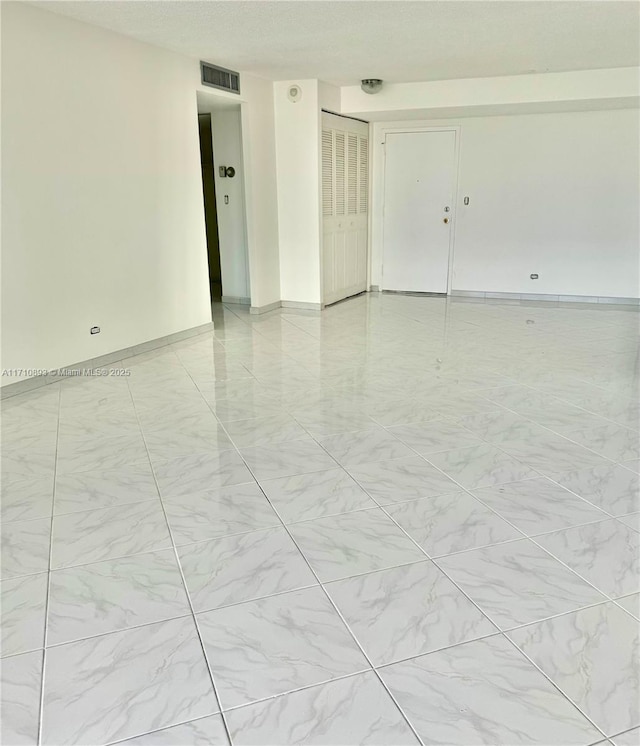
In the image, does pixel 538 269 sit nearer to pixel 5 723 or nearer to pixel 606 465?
pixel 606 465

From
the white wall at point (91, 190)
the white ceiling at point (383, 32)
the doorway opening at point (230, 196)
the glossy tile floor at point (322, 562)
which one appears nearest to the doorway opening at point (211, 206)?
the doorway opening at point (230, 196)

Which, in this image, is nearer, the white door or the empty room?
the empty room

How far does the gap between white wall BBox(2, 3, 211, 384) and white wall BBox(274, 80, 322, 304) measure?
4.74ft

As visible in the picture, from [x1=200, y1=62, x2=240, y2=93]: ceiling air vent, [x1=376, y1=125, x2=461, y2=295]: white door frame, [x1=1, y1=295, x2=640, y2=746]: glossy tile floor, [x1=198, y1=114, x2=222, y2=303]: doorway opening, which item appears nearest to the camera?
[x1=1, y1=295, x2=640, y2=746]: glossy tile floor

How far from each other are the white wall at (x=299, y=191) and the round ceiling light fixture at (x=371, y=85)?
555 mm

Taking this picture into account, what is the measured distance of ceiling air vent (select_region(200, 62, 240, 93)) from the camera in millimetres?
5465

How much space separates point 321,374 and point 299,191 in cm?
307

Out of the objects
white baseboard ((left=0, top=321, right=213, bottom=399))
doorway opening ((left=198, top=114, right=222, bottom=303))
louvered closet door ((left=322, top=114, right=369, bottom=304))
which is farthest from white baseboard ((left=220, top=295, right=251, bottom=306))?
white baseboard ((left=0, top=321, right=213, bottom=399))

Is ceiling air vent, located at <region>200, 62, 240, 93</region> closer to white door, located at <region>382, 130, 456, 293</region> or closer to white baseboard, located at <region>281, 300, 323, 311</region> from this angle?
white baseboard, located at <region>281, 300, 323, 311</region>

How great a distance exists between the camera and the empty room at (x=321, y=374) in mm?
1710

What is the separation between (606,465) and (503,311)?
4221mm

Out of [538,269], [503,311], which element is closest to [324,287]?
[503,311]

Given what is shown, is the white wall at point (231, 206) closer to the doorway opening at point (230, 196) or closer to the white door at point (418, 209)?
the doorway opening at point (230, 196)

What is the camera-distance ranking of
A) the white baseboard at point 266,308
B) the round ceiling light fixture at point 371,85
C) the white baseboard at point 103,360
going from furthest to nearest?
the white baseboard at point 266,308, the round ceiling light fixture at point 371,85, the white baseboard at point 103,360
